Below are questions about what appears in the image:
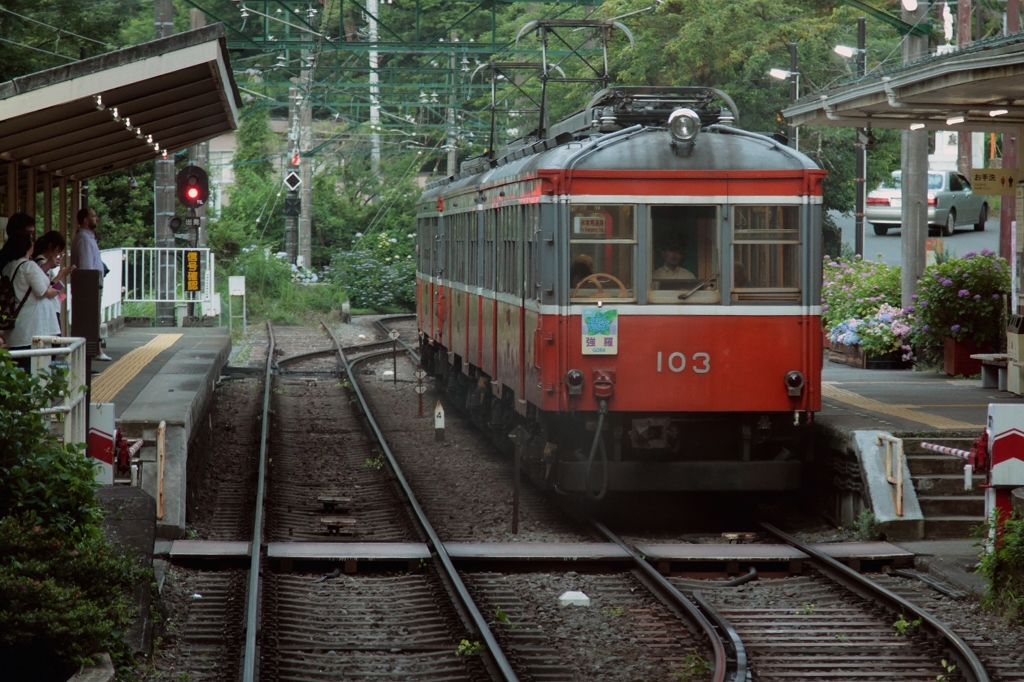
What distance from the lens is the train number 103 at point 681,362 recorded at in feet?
33.7

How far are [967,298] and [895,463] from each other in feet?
23.5

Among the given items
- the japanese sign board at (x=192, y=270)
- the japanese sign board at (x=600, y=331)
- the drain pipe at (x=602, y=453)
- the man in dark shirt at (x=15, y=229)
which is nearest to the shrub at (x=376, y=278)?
the japanese sign board at (x=192, y=270)

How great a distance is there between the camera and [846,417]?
1168cm

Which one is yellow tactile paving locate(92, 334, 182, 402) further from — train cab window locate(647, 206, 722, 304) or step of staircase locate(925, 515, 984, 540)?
step of staircase locate(925, 515, 984, 540)

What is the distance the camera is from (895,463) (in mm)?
9953

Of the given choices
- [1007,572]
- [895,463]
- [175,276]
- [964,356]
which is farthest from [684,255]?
[175,276]

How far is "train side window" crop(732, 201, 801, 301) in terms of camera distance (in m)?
10.3

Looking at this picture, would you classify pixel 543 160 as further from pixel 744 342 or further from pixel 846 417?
pixel 846 417

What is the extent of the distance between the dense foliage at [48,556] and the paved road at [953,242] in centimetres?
2552

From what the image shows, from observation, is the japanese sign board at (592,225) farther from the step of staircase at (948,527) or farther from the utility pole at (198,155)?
the utility pole at (198,155)

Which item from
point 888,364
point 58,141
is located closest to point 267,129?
point 888,364

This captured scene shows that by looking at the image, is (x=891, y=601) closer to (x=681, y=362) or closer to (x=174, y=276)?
(x=681, y=362)

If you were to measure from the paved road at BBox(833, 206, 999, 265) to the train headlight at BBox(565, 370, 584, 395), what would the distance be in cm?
2142

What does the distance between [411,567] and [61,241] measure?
3359 millimetres
